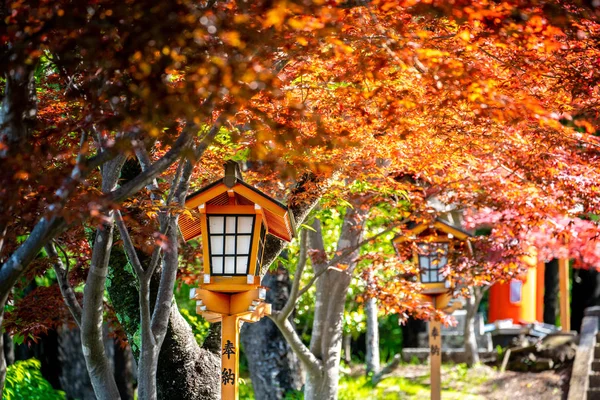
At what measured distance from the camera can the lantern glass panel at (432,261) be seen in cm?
1198

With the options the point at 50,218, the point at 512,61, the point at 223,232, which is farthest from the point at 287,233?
the point at 50,218

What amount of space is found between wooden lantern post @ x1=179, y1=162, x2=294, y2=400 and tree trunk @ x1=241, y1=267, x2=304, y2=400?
6859 mm

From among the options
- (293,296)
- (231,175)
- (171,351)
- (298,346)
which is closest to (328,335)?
(298,346)

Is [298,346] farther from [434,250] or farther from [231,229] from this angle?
[231,229]

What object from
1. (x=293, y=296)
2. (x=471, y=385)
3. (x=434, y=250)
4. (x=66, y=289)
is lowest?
(x=471, y=385)

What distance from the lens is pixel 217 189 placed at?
23.7 feet

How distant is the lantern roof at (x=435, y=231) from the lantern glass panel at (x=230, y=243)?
4.41 metres

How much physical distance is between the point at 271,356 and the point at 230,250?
24.4 feet

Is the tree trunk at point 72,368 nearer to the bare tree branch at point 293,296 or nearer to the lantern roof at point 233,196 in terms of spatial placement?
the bare tree branch at point 293,296

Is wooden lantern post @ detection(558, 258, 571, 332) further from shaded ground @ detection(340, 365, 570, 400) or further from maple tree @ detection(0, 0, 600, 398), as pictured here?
maple tree @ detection(0, 0, 600, 398)

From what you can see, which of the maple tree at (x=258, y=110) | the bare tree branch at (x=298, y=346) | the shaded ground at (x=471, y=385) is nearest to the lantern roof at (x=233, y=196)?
the maple tree at (x=258, y=110)

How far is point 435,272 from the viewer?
40.0 feet

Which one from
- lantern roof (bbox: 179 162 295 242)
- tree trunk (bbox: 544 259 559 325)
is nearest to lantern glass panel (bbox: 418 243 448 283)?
lantern roof (bbox: 179 162 295 242)

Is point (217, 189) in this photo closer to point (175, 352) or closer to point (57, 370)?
point (175, 352)
